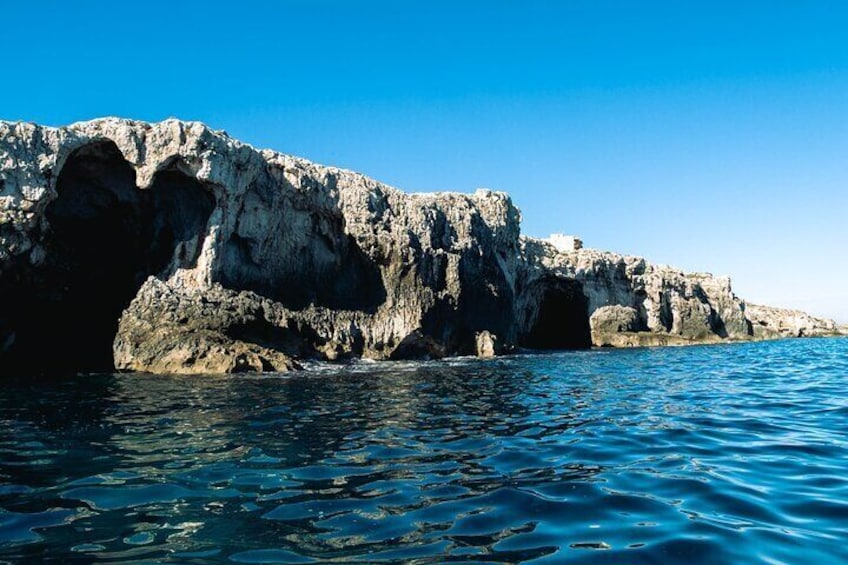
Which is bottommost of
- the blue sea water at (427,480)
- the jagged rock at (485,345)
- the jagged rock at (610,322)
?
the blue sea water at (427,480)

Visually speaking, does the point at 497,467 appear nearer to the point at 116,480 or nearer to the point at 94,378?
the point at 116,480

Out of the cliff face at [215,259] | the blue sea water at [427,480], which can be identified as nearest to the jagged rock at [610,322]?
the cliff face at [215,259]

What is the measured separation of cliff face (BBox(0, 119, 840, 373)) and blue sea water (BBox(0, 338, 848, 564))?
1226cm

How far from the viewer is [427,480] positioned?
28.7 feet

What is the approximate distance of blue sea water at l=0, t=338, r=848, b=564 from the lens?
6160 millimetres

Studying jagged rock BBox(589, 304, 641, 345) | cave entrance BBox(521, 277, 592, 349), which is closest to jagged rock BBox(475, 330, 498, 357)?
cave entrance BBox(521, 277, 592, 349)

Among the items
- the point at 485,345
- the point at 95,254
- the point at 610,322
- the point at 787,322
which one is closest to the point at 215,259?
the point at 95,254

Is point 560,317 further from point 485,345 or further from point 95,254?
point 95,254

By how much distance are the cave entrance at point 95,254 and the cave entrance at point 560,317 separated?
38.8m

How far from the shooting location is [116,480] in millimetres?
8727

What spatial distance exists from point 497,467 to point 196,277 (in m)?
26.4

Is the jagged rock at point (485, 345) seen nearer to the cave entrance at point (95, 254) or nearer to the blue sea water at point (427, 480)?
the cave entrance at point (95, 254)

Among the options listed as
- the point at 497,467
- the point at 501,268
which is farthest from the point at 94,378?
the point at 501,268

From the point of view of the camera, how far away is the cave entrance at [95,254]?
29.0 metres
